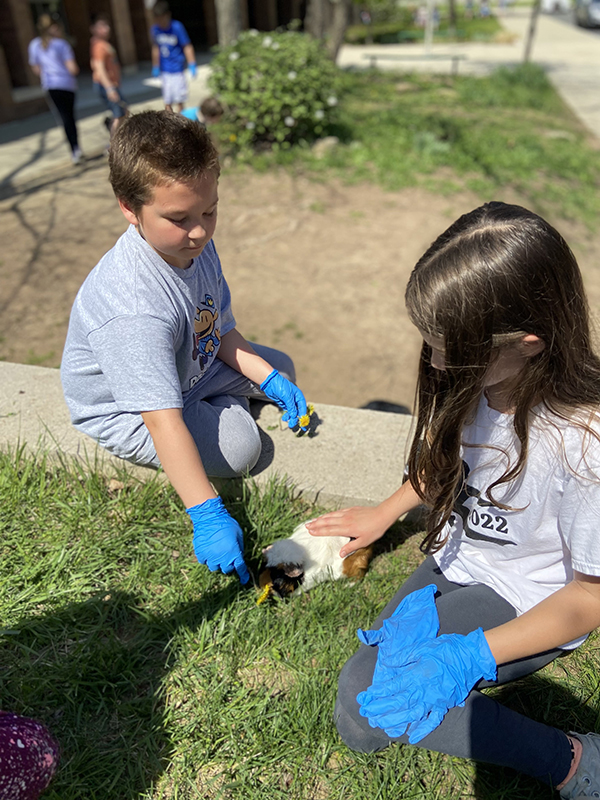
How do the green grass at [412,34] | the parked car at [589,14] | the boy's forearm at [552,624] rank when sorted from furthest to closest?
1. the parked car at [589,14]
2. the green grass at [412,34]
3. the boy's forearm at [552,624]

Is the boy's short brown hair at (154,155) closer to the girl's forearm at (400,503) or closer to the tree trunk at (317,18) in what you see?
the girl's forearm at (400,503)

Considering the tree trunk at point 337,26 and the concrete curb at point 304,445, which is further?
the tree trunk at point 337,26

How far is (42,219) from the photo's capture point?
19.5 ft

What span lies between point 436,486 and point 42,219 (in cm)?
557

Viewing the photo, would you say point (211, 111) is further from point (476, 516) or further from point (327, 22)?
point (327, 22)

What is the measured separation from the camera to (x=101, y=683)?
1.66 m

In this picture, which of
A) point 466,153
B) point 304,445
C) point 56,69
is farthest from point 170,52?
point 304,445

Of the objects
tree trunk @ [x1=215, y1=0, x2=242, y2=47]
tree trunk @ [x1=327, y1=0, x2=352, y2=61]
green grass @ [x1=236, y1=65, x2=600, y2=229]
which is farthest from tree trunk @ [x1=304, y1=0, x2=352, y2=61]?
tree trunk @ [x1=215, y1=0, x2=242, y2=47]

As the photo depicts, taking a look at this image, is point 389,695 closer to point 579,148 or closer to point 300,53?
point 300,53

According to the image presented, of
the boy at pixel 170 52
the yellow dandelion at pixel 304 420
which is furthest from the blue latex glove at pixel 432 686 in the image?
the boy at pixel 170 52

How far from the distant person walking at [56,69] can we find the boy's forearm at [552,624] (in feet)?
24.9

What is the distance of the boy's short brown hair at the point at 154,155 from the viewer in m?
1.60

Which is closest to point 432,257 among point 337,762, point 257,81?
point 337,762

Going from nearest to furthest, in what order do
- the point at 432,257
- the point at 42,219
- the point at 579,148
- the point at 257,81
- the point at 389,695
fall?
1. the point at 432,257
2. the point at 389,695
3. the point at 42,219
4. the point at 257,81
5. the point at 579,148
